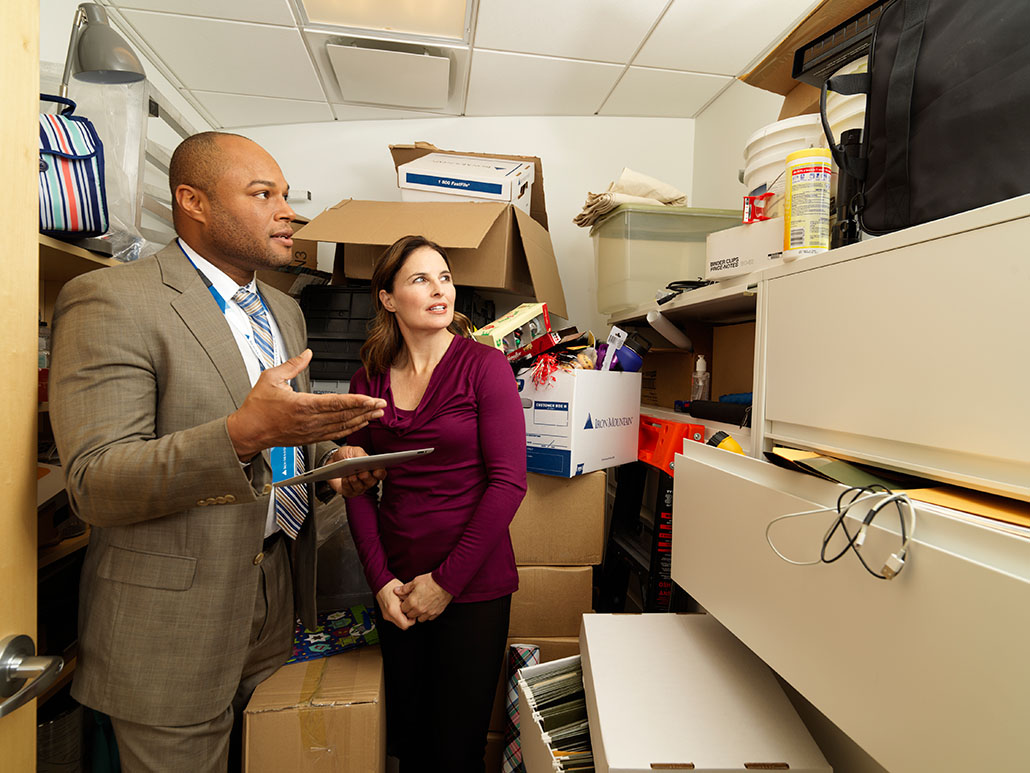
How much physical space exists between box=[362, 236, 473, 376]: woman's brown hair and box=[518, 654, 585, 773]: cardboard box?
87 cm

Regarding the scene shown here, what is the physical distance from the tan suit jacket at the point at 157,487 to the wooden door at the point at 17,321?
0.22 metres

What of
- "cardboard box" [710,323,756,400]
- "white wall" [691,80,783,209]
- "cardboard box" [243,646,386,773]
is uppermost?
"white wall" [691,80,783,209]

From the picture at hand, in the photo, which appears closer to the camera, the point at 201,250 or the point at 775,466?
the point at 775,466

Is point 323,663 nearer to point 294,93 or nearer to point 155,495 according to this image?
point 155,495

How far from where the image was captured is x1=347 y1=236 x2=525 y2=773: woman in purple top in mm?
1353

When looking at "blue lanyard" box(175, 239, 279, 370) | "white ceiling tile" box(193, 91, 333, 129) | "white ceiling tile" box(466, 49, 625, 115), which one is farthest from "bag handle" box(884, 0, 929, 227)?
"white ceiling tile" box(193, 91, 333, 129)

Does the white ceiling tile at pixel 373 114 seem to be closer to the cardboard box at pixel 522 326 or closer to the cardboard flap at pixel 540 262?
the cardboard flap at pixel 540 262

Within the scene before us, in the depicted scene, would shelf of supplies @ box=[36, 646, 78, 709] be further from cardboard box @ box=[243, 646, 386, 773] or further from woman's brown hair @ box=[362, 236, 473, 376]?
woman's brown hair @ box=[362, 236, 473, 376]

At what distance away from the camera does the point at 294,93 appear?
7.99ft

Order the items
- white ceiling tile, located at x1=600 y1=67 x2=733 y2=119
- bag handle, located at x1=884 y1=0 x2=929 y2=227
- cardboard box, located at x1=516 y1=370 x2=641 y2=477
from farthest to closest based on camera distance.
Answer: white ceiling tile, located at x1=600 y1=67 x2=733 y2=119 < cardboard box, located at x1=516 y1=370 x2=641 y2=477 < bag handle, located at x1=884 y1=0 x2=929 y2=227

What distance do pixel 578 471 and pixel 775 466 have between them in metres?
0.86

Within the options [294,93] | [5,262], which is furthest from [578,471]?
[294,93]

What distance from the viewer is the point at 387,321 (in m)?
1.57

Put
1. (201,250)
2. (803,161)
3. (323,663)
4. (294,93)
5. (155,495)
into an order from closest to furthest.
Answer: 1. (155,495)
2. (803,161)
3. (201,250)
4. (323,663)
5. (294,93)
